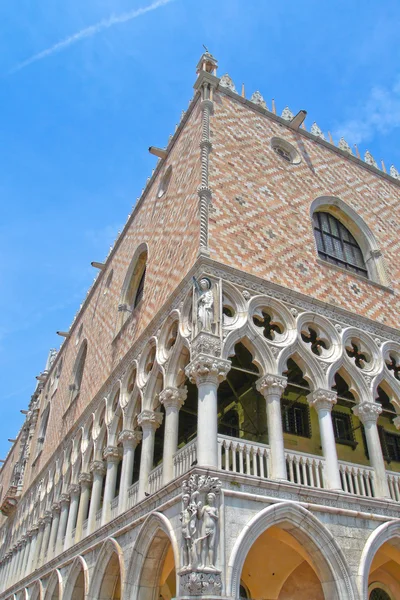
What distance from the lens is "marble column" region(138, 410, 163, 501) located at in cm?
877

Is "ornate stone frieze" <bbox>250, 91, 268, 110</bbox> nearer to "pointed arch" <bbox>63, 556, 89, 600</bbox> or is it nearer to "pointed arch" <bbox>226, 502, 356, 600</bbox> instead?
"pointed arch" <bbox>226, 502, 356, 600</bbox>

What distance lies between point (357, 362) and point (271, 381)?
2.68 m

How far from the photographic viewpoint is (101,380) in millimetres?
13258

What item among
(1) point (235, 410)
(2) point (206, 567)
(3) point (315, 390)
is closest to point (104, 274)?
(1) point (235, 410)

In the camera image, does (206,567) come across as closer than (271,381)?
Yes

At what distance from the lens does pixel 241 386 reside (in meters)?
11.8

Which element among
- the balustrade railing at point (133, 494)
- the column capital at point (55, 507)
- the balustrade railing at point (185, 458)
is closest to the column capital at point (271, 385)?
the balustrade railing at point (185, 458)

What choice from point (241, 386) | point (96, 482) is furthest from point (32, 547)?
point (241, 386)

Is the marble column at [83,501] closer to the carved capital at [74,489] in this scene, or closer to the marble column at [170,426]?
the carved capital at [74,489]

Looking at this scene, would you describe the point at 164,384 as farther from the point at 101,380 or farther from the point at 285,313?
the point at 101,380

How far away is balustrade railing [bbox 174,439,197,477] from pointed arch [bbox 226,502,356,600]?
119 cm

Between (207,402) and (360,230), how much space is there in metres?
7.10

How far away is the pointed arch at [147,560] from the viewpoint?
785cm

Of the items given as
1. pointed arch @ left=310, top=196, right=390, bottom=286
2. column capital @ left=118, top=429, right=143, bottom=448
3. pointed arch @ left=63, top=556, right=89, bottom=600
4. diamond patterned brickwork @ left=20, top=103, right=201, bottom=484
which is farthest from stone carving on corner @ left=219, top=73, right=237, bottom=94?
pointed arch @ left=63, top=556, right=89, bottom=600
